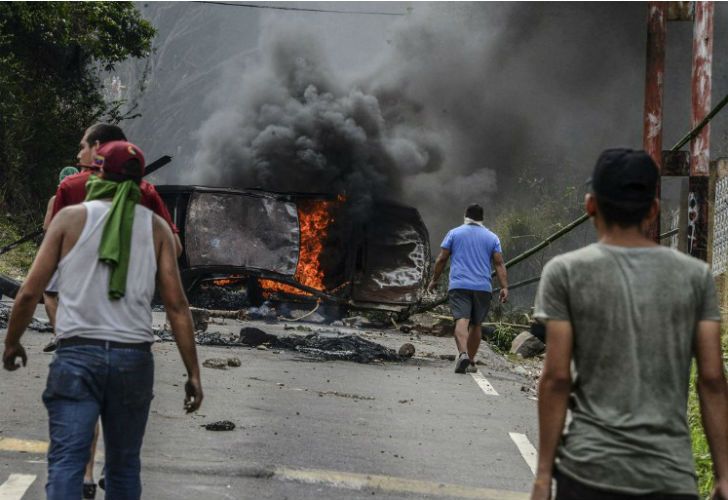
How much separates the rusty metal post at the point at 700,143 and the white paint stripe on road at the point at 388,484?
3837mm

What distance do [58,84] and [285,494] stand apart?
25167 mm

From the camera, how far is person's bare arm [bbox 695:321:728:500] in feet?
9.57

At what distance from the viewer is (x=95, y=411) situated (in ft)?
12.3

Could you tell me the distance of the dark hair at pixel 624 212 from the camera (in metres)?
2.92

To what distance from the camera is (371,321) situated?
1912 cm

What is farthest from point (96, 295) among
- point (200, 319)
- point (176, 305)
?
point (200, 319)

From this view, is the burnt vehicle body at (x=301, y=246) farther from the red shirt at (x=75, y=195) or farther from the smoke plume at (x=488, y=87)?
the red shirt at (x=75, y=195)

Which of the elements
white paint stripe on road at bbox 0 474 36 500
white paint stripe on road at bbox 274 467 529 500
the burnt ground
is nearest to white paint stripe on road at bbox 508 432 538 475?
the burnt ground

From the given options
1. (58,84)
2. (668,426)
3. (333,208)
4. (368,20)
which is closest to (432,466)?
(668,426)

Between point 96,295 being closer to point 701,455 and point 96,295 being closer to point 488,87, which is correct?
point 701,455

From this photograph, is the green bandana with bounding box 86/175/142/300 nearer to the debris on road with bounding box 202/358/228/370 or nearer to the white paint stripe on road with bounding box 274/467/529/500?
the white paint stripe on road with bounding box 274/467/529/500

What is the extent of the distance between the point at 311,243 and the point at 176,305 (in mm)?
14876

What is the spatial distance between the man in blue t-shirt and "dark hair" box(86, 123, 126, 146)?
636 cm

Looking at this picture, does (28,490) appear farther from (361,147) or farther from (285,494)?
(361,147)
